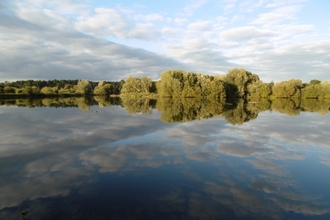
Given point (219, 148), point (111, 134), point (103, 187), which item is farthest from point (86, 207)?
point (111, 134)

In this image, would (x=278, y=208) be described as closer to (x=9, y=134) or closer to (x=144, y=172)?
(x=144, y=172)

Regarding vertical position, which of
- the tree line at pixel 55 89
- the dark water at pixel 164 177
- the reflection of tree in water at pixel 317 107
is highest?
the tree line at pixel 55 89

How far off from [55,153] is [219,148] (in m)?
6.87

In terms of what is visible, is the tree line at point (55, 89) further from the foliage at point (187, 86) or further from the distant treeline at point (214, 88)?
the foliage at point (187, 86)

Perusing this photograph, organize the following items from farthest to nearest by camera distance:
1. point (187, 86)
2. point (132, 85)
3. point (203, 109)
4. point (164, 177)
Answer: point (132, 85) < point (187, 86) < point (203, 109) < point (164, 177)

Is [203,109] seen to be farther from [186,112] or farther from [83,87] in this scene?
[83,87]

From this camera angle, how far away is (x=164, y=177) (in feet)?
21.4

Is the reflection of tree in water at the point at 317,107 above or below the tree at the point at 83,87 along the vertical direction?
below

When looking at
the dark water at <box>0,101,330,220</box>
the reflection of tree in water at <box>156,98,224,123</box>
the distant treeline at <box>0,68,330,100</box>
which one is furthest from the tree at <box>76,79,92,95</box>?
the dark water at <box>0,101,330,220</box>

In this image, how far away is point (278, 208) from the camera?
493cm

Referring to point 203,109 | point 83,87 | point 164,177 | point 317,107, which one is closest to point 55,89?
point 83,87

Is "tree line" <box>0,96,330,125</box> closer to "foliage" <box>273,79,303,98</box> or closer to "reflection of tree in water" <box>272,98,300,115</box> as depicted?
"reflection of tree in water" <box>272,98,300,115</box>

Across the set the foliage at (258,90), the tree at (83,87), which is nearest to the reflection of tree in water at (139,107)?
the foliage at (258,90)

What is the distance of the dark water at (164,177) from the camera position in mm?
4766
